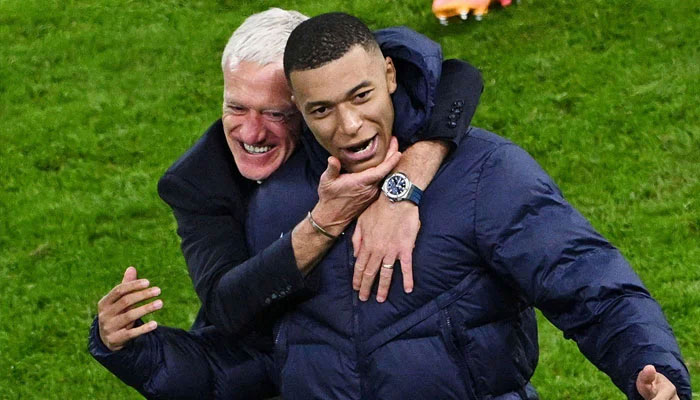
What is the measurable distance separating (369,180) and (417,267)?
310 mm

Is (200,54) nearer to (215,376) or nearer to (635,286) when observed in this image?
(215,376)

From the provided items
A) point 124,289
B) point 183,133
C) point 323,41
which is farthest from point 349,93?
point 183,133

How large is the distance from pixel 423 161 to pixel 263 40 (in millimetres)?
684

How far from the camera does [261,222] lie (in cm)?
467

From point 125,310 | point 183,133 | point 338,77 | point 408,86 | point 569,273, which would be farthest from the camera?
point 183,133

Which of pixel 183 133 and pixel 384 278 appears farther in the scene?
pixel 183 133

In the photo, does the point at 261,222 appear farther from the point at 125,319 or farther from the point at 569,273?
the point at 569,273

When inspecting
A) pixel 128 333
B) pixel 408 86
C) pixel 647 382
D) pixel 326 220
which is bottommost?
pixel 128 333

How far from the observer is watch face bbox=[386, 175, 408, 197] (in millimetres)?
4422

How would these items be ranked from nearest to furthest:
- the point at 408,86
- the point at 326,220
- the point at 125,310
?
the point at 326,220 → the point at 408,86 → the point at 125,310

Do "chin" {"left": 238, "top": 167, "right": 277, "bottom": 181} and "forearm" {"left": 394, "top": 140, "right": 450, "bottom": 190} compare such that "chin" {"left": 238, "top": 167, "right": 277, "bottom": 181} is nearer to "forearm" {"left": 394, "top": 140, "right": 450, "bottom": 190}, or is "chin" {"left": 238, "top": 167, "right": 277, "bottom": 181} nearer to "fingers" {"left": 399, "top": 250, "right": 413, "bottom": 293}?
"forearm" {"left": 394, "top": 140, "right": 450, "bottom": 190}

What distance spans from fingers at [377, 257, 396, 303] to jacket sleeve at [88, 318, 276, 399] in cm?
74

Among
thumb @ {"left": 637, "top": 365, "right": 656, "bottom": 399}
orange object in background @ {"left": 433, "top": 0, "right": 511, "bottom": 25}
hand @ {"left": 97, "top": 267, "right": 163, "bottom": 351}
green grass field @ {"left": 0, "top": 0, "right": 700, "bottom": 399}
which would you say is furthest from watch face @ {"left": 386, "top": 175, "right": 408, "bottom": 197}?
orange object in background @ {"left": 433, "top": 0, "right": 511, "bottom": 25}

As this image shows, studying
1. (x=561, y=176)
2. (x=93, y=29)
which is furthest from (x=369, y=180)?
(x=93, y=29)
